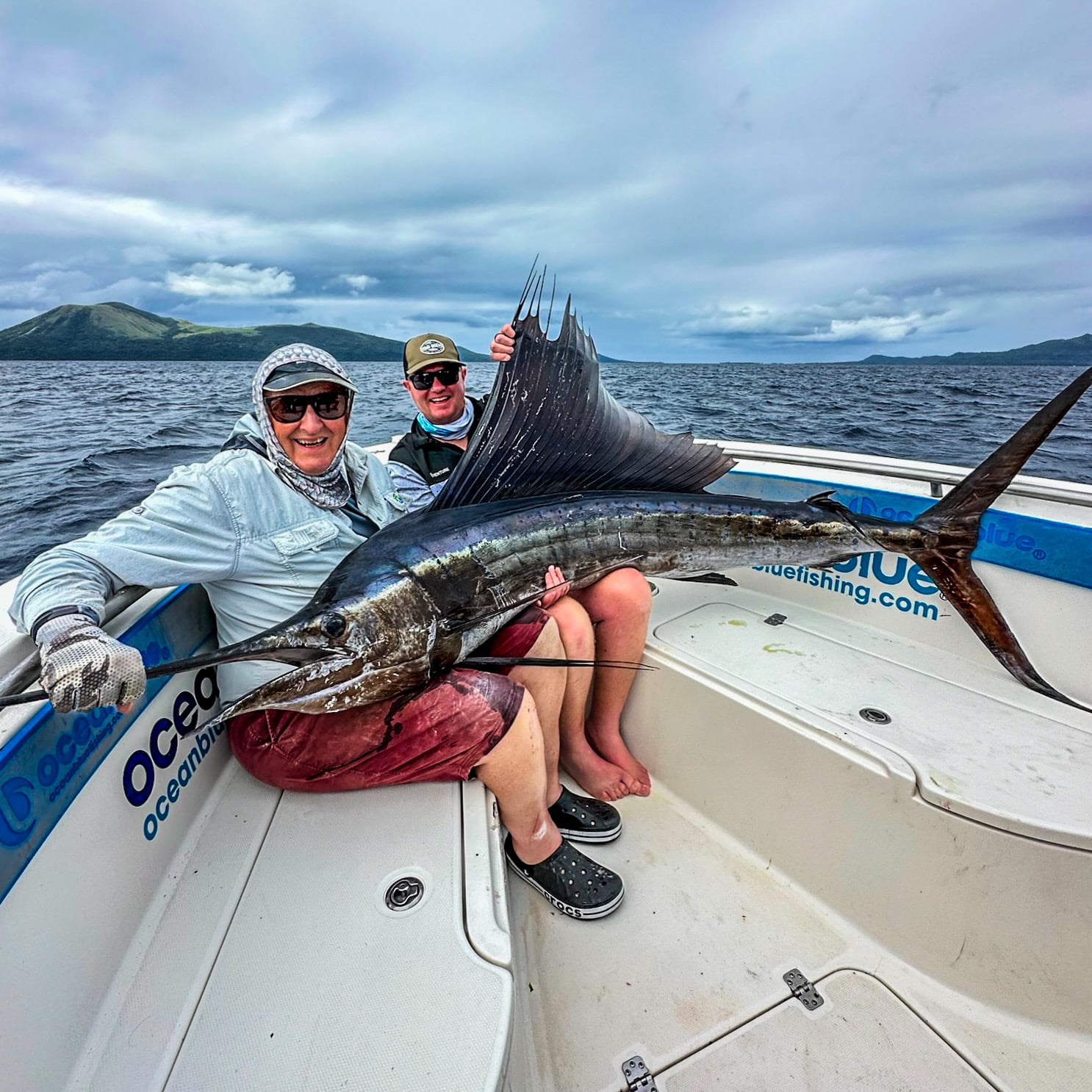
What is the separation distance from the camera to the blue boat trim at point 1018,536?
6.45 ft

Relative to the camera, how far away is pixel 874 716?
5.81ft

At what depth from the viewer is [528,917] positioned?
170cm

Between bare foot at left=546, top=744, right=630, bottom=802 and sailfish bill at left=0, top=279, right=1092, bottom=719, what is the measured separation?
1.91ft

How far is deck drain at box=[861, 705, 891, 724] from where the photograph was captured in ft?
5.72

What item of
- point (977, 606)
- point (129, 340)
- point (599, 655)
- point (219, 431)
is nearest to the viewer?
point (977, 606)

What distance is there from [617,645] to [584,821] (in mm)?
536

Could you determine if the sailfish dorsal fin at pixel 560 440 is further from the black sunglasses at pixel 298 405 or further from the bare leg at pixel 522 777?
the bare leg at pixel 522 777

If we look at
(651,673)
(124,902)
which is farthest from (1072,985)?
(124,902)

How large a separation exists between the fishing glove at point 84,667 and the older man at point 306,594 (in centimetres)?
7

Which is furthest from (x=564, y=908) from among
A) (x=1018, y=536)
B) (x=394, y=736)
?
(x=1018, y=536)

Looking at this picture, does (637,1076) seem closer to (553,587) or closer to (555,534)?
(553,587)

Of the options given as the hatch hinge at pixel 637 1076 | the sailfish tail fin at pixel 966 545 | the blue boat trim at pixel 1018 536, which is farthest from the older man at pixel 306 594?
the blue boat trim at pixel 1018 536

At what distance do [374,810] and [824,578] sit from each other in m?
1.92

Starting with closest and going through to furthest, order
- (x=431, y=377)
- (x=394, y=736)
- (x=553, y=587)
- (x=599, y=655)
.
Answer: (x=394, y=736)
(x=553, y=587)
(x=599, y=655)
(x=431, y=377)
